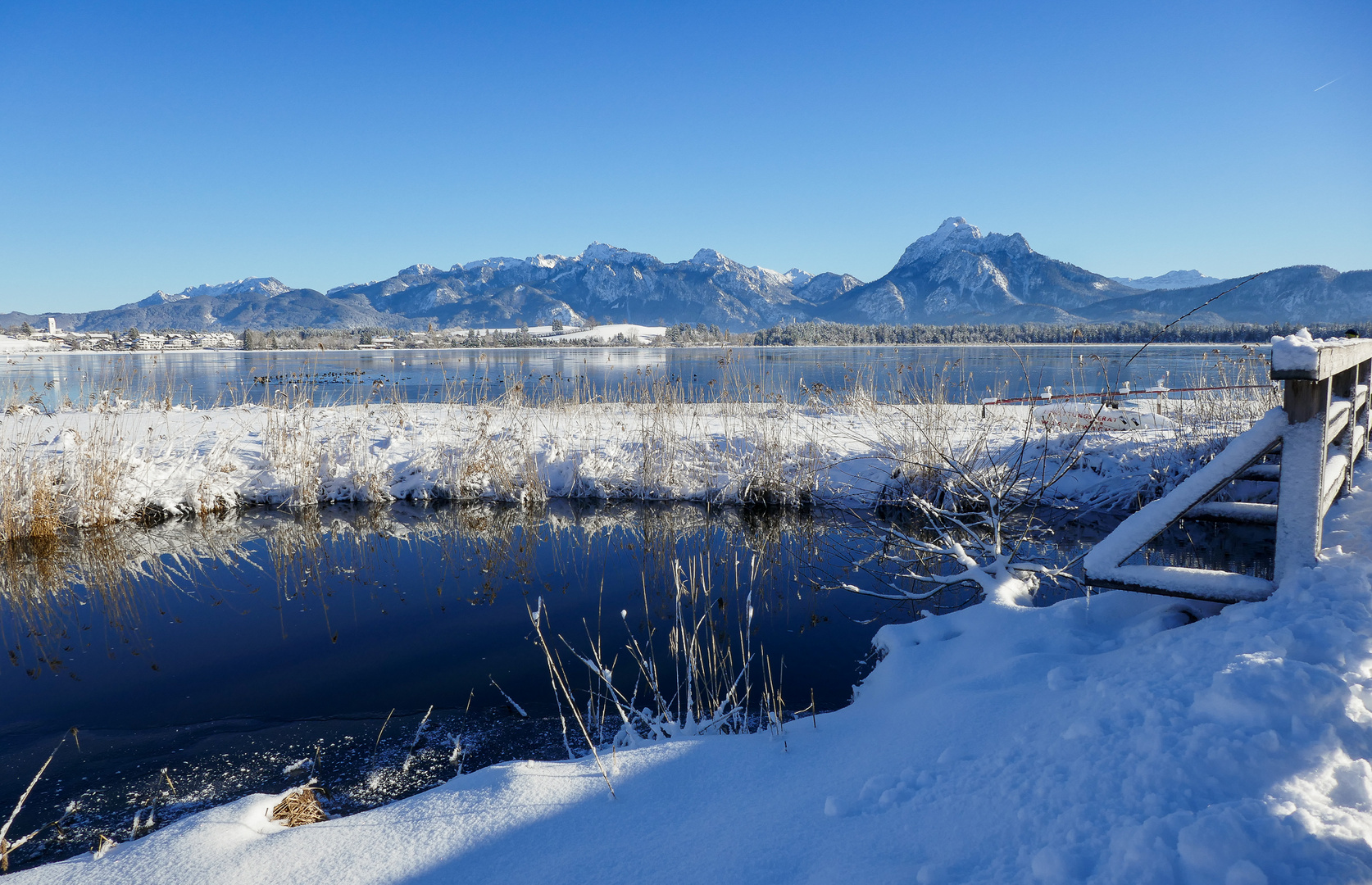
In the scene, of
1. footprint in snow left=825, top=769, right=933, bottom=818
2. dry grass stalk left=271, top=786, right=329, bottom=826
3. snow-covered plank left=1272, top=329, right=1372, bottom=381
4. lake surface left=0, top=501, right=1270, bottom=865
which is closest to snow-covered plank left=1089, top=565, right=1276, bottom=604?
snow-covered plank left=1272, top=329, right=1372, bottom=381

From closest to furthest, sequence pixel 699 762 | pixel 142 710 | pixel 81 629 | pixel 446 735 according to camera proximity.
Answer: pixel 699 762 → pixel 446 735 → pixel 142 710 → pixel 81 629

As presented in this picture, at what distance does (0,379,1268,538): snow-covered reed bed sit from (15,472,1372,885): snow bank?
5795mm

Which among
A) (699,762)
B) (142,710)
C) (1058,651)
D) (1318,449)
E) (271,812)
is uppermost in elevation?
(1318,449)

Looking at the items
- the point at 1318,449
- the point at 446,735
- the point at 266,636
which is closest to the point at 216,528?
the point at 266,636

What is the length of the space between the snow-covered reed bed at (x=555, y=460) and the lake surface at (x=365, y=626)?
0.48 metres

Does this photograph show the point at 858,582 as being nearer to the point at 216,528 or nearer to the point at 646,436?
the point at 646,436

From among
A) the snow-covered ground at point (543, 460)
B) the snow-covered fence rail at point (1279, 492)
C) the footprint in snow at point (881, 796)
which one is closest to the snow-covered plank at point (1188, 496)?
the snow-covered fence rail at point (1279, 492)

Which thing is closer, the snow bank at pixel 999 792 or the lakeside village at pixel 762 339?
the snow bank at pixel 999 792

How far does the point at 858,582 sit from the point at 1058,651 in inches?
162

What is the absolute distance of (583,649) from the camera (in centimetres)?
572

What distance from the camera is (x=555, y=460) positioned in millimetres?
11266

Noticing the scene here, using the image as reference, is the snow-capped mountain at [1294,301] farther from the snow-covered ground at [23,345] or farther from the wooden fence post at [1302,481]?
the snow-covered ground at [23,345]

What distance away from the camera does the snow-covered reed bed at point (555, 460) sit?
9156 mm

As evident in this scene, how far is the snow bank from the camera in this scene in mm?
1673
